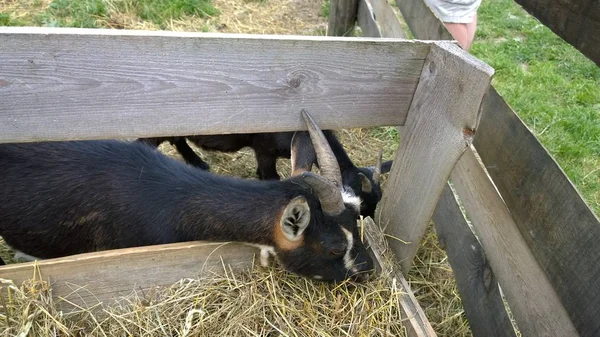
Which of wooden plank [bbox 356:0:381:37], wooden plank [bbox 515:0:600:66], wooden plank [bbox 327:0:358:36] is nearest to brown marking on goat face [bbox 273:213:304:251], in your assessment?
wooden plank [bbox 515:0:600:66]

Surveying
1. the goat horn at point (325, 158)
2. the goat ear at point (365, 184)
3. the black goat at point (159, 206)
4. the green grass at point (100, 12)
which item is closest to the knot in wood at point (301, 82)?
the goat horn at point (325, 158)

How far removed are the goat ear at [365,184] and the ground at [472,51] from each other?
0.79 m

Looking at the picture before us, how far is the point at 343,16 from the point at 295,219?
4.80 metres

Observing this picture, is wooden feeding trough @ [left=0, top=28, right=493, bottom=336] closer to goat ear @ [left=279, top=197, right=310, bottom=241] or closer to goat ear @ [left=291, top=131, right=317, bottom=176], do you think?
goat ear @ [left=279, top=197, right=310, bottom=241]

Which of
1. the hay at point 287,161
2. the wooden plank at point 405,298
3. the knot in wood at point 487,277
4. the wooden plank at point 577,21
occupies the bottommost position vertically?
the hay at point 287,161

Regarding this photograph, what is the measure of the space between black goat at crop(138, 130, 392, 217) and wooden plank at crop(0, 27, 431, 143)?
1.65 metres

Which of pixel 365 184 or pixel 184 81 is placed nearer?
pixel 184 81

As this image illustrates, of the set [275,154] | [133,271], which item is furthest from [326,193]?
[275,154]

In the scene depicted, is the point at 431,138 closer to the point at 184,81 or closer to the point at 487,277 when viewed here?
the point at 487,277

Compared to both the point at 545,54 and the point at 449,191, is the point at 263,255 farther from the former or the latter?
the point at 545,54

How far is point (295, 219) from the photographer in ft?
10.0

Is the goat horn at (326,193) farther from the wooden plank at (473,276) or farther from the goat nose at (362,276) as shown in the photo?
the wooden plank at (473,276)

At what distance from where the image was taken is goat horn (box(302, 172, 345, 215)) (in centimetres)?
281

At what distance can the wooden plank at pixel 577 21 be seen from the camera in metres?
2.20
